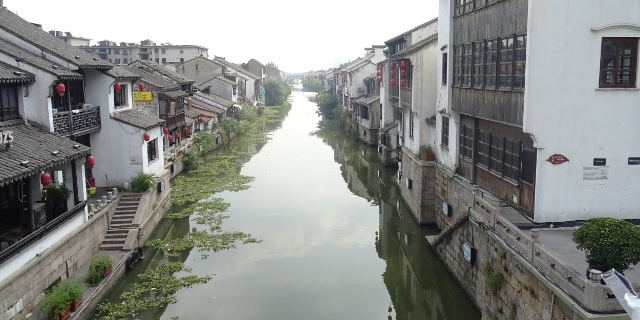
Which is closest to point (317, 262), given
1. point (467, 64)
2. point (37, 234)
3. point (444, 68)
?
point (467, 64)

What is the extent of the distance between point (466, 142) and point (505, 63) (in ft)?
16.6

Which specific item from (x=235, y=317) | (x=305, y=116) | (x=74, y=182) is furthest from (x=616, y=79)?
(x=305, y=116)

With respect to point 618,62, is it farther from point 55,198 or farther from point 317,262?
point 55,198

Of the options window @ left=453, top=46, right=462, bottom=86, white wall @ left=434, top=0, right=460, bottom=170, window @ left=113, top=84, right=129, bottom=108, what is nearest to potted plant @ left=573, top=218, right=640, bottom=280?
window @ left=453, top=46, right=462, bottom=86

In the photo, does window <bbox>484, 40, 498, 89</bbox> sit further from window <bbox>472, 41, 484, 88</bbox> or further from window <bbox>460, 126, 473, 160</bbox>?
window <bbox>460, 126, 473, 160</bbox>

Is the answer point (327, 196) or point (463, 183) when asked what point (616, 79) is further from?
point (327, 196)

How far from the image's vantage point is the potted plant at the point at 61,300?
13305mm

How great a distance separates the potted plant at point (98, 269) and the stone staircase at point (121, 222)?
103 inches

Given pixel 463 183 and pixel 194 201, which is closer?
pixel 463 183

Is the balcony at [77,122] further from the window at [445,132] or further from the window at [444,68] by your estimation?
the window at [445,132]

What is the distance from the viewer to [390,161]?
38.1m

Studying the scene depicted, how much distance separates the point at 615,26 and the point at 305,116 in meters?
68.7

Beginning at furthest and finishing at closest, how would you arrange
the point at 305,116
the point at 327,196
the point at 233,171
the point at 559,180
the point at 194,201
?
the point at 305,116 → the point at 233,171 → the point at 327,196 → the point at 194,201 → the point at 559,180

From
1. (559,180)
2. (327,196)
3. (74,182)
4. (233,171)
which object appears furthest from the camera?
(233,171)
